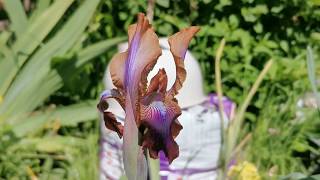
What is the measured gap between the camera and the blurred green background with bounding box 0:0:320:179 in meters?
3.62

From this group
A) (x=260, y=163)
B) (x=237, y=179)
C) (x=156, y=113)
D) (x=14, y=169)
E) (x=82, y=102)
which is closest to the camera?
(x=156, y=113)

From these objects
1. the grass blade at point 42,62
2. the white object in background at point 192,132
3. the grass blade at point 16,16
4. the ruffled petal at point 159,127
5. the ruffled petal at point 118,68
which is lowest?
the ruffled petal at point 159,127

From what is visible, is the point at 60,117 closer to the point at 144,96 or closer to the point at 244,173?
the point at 244,173

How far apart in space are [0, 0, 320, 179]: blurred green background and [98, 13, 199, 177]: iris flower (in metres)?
1.63

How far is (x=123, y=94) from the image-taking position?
176cm

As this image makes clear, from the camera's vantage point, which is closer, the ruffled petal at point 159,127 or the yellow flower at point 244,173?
the ruffled petal at point 159,127

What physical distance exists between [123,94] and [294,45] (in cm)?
254

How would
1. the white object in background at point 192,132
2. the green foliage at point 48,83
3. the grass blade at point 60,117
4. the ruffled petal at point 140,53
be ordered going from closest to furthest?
the ruffled petal at point 140,53 → the white object in background at point 192,132 → the green foliage at point 48,83 → the grass blade at point 60,117

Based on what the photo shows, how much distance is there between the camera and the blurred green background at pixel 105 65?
362 centimetres

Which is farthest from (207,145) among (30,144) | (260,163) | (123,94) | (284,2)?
(123,94)

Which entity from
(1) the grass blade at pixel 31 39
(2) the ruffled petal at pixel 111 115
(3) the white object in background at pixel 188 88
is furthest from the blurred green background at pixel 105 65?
(2) the ruffled petal at pixel 111 115

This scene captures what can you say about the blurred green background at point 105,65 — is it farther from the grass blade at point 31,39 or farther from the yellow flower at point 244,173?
the yellow flower at point 244,173

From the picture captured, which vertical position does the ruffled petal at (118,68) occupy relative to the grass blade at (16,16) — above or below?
below

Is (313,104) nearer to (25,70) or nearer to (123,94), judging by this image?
(25,70)
